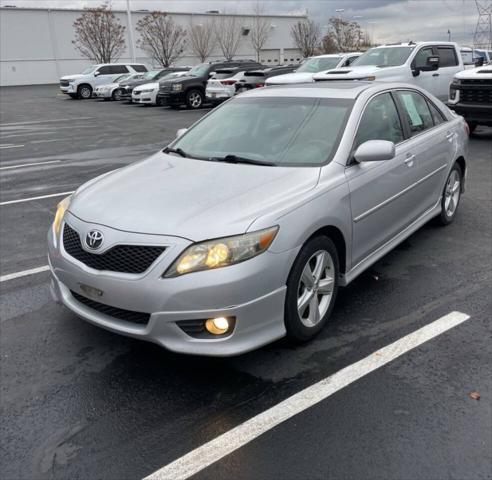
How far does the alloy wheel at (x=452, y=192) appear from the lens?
5625 mm

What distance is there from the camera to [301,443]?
8.52ft

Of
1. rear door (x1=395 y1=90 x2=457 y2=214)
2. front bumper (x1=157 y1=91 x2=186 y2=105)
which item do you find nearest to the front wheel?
front bumper (x1=157 y1=91 x2=186 y2=105)

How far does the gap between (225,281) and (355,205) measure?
4.40 feet

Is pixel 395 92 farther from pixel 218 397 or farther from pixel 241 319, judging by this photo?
pixel 218 397

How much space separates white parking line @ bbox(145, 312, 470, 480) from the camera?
2477 mm

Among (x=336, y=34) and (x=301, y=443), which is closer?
(x=301, y=443)

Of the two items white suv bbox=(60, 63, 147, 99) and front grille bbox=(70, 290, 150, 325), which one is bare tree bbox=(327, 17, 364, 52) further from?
front grille bbox=(70, 290, 150, 325)

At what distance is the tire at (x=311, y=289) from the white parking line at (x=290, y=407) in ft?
1.22

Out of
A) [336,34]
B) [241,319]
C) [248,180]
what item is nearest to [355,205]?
[248,180]

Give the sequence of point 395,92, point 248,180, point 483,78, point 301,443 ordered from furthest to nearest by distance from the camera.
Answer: point 483,78 → point 395,92 → point 248,180 → point 301,443

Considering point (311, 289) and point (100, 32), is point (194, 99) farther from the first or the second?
point (100, 32)

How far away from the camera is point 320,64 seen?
15.8 meters

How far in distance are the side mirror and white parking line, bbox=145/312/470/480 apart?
123cm

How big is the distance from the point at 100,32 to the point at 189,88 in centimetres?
3183
